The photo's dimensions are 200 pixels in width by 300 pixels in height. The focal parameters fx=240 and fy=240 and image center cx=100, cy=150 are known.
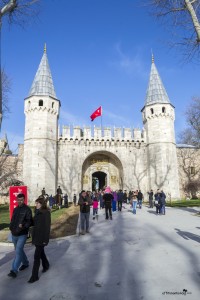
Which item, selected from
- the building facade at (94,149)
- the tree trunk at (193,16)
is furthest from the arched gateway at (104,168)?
the tree trunk at (193,16)

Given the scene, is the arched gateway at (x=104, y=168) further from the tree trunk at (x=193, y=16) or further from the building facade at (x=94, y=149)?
the tree trunk at (x=193, y=16)

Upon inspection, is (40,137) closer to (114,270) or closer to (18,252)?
(18,252)

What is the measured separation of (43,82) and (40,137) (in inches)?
291

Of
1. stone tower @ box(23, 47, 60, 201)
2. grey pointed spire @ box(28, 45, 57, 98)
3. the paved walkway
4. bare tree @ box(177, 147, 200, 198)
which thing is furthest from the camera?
bare tree @ box(177, 147, 200, 198)

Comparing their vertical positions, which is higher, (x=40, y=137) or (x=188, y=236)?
(x=40, y=137)

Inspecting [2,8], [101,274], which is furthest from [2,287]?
[2,8]

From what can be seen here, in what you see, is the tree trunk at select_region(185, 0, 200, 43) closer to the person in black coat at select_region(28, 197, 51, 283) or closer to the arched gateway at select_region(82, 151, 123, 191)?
the person in black coat at select_region(28, 197, 51, 283)

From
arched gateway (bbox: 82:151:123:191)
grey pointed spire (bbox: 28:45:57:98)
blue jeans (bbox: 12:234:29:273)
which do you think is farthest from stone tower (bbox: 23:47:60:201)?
blue jeans (bbox: 12:234:29:273)

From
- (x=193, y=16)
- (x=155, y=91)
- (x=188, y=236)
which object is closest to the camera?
(x=188, y=236)

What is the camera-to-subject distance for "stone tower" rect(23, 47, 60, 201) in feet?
80.4

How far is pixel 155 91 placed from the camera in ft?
98.8

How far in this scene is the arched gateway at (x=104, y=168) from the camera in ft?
96.8

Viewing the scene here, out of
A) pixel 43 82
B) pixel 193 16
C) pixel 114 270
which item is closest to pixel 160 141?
pixel 43 82

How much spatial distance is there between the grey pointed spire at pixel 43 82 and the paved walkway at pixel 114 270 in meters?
23.0
